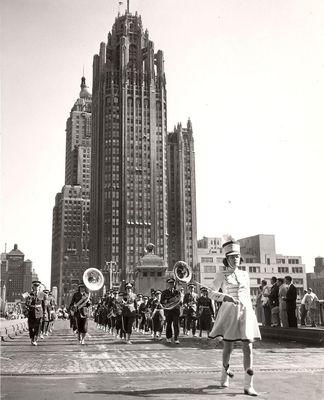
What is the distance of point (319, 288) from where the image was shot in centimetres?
14300

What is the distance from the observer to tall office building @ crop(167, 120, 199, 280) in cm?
15450

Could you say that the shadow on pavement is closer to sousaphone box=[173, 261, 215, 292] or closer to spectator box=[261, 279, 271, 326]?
sousaphone box=[173, 261, 215, 292]

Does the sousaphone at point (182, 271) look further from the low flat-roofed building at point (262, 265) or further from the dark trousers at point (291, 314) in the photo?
the low flat-roofed building at point (262, 265)

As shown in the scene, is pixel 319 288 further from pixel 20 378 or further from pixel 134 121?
pixel 20 378

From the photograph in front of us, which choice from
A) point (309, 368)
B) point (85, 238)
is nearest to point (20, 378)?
point (309, 368)

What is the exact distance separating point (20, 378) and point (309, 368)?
5123mm

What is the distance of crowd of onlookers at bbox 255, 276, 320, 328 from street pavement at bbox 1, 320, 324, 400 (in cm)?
512

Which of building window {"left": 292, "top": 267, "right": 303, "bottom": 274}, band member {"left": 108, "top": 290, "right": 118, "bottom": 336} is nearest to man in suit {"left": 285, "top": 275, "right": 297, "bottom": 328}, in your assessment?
band member {"left": 108, "top": 290, "right": 118, "bottom": 336}

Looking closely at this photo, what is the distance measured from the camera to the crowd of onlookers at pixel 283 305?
1825cm

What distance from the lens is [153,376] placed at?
8719 mm

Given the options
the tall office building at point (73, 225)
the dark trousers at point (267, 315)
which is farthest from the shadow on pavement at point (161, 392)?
the tall office building at point (73, 225)

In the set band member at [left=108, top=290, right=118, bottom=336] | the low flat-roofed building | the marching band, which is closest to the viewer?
the marching band

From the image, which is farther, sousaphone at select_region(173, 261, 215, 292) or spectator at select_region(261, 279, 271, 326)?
spectator at select_region(261, 279, 271, 326)

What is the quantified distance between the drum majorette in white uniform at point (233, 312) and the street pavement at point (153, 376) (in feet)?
1.71
